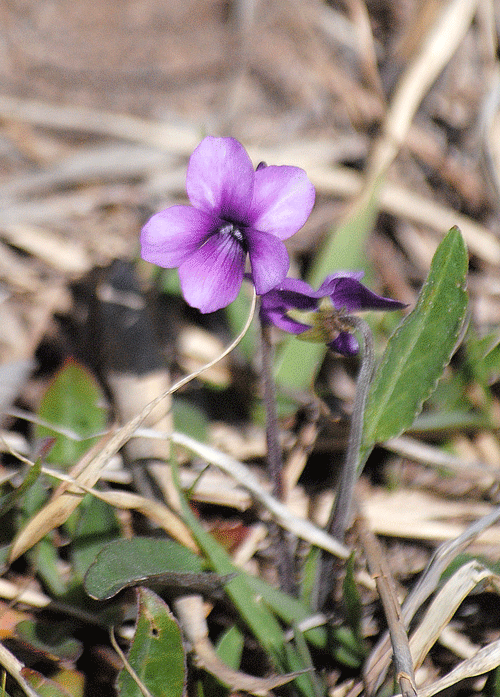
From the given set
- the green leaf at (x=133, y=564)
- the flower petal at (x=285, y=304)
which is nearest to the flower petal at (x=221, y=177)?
the flower petal at (x=285, y=304)

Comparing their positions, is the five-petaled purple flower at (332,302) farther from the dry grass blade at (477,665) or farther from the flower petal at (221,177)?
the dry grass blade at (477,665)

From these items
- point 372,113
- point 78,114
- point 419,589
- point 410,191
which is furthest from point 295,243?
point 419,589

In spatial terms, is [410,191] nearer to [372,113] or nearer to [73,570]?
[372,113]

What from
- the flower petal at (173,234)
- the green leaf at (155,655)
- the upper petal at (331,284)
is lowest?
the green leaf at (155,655)

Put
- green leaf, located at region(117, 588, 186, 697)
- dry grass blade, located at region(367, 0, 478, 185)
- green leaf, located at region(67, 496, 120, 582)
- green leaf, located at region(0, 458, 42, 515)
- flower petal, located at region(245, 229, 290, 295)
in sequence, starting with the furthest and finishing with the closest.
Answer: dry grass blade, located at region(367, 0, 478, 185) < green leaf, located at region(67, 496, 120, 582) < green leaf, located at region(0, 458, 42, 515) < green leaf, located at region(117, 588, 186, 697) < flower petal, located at region(245, 229, 290, 295)

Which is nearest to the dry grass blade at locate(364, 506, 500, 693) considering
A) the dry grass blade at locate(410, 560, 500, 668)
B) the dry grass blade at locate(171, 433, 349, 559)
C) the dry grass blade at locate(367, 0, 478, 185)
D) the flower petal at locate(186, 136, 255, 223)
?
the dry grass blade at locate(410, 560, 500, 668)

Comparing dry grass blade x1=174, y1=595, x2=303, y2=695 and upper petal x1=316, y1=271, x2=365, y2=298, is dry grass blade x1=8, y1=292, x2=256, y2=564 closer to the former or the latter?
upper petal x1=316, y1=271, x2=365, y2=298

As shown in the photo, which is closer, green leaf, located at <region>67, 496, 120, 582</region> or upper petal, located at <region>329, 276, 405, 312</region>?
upper petal, located at <region>329, 276, 405, 312</region>

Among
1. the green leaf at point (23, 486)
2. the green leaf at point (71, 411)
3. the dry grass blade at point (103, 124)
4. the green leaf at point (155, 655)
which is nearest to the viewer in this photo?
the green leaf at point (155, 655)
